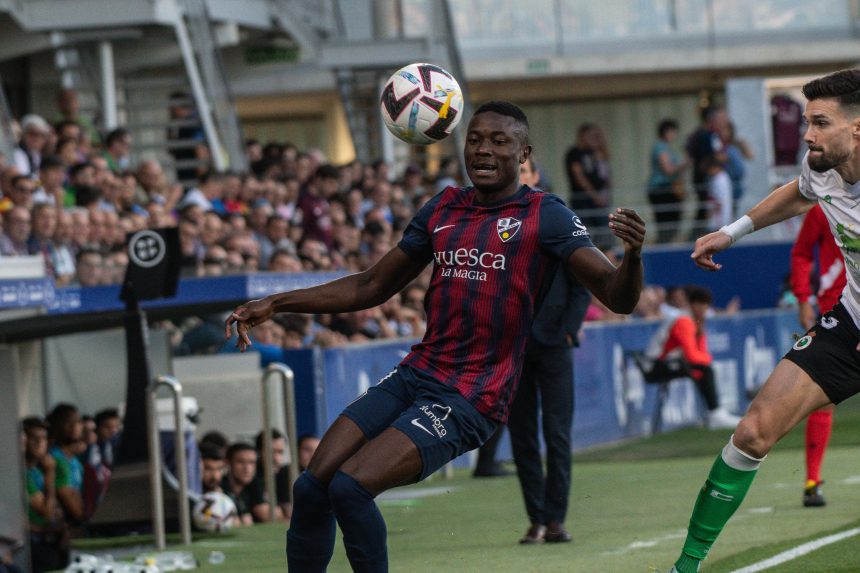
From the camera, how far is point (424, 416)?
674cm

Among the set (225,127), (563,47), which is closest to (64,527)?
(225,127)

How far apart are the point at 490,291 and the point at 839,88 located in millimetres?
1734

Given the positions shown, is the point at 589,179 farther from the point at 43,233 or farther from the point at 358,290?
the point at 358,290

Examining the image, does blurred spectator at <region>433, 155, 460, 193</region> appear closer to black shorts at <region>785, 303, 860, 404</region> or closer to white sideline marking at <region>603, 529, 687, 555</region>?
white sideline marking at <region>603, 529, 687, 555</region>

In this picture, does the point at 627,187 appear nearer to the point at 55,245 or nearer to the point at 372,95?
the point at 372,95

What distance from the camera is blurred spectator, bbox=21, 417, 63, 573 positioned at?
36.7 ft

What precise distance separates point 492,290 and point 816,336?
4.89 feet

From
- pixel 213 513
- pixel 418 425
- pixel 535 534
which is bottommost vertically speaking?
pixel 213 513

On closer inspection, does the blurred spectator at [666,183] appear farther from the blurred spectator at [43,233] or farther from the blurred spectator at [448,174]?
the blurred spectator at [43,233]

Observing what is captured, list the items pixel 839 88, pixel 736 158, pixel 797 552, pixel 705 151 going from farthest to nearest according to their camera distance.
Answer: pixel 705 151 → pixel 736 158 → pixel 797 552 → pixel 839 88

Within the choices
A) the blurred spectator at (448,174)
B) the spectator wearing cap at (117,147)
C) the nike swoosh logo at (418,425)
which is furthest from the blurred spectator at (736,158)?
the nike swoosh logo at (418,425)

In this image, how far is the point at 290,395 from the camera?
40.2 ft

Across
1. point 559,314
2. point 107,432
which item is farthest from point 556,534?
point 107,432

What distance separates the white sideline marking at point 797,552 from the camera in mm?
8469
